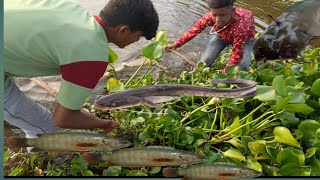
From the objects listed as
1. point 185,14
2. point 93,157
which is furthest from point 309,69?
point 93,157

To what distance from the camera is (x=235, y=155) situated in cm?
237

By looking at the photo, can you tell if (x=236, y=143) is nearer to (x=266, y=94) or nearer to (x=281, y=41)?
(x=266, y=94)

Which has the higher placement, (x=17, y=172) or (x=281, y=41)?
(x=281, y=41)

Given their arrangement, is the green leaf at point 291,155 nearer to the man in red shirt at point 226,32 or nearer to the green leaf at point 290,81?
the green leaf at point 290,81

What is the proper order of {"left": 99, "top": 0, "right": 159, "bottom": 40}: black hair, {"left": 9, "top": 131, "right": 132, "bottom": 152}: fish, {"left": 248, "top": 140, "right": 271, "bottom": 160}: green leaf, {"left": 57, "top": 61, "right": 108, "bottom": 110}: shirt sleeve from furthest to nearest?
{"left": 248, "top": 140, "right": 271, "bottom": 160}: green leaf < {"left": 9, "top": 131, "right": 132, "bottom": 152}: fish < {"left": 99, "top": 0, "right": 159, "bottom": 40}: black hair < {"left": 57, "top": 61, "right": 108, "bottom": 110}: shirt sleeve

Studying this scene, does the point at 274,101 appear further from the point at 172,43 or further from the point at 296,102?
the point at 172,43

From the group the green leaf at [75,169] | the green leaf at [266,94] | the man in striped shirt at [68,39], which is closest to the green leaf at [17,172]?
the green leaf at [75,169]

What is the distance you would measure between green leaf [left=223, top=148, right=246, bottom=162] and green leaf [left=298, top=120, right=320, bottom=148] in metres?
0.35

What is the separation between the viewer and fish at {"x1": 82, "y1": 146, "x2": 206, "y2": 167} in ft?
7.27

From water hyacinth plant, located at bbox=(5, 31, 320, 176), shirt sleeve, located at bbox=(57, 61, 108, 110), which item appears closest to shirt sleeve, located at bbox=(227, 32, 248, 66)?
water hyacinth plant, located at bbox=(5, 31, 320, 176)

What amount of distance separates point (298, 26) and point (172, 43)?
95cm

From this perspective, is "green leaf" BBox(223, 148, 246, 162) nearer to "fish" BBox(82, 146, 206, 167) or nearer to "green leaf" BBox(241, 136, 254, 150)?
"green leaf" BBox(241, 136, 254, 150)

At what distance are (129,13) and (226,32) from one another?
115cm

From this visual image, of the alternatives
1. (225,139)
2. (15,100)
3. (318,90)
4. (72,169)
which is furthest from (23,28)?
(318,90)
